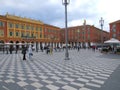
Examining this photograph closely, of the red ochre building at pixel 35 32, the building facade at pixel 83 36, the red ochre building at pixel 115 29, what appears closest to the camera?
the red ochre building at pixel 35 32

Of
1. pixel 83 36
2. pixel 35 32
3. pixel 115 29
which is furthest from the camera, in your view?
pixel 83 36

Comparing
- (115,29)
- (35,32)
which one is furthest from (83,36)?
(35,32)

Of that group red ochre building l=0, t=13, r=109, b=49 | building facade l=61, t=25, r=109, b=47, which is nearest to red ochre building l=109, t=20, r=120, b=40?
building facade l=61, t=25, r=109, b=47

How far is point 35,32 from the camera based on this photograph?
7119 centimetres

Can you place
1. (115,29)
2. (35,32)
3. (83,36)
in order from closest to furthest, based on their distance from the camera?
(35,32)
(115,29)
(83,36)

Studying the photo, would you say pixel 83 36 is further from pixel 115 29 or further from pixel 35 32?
pixel 35 32

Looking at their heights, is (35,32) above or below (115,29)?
below

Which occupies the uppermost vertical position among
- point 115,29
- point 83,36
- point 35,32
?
point 115,29

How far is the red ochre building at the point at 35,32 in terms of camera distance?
5851cm

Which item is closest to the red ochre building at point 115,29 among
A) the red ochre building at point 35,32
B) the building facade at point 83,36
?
the building facade at point 83,36

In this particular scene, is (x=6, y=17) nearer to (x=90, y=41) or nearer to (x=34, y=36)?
(x=34, y=36)

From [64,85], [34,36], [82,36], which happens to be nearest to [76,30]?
[82,36]

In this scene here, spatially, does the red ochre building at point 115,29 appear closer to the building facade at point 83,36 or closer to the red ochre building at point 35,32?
the building facade at point 83,36

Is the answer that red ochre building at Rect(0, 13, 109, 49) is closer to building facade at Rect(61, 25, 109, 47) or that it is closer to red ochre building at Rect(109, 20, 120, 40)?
building facade at Rect(61, 25, 109, 47)
